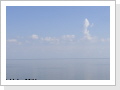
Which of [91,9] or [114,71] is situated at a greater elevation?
[91,9]

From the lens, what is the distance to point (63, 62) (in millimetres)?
5547

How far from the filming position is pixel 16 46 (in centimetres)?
573

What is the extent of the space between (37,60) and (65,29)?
2.08 metres

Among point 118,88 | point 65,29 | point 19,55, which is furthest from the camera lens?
point 65,29

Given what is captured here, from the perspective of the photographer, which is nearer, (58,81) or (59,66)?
(58,81)

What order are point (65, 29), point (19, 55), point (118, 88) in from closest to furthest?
point (118, 88) → point (19, 55) → point (65, 29)

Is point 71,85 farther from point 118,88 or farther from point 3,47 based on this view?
point 3,47

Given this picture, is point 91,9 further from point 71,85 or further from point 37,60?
point 71,85

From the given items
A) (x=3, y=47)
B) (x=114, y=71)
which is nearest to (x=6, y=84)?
(x=3, y=47)

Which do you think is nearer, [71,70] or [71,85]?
[71,85]

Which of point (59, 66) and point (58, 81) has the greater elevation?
point (59, 66)

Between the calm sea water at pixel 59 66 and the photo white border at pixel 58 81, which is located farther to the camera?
the calm sea water at pixel 59 66

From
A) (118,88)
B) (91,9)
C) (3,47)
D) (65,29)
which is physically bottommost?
(118,88)

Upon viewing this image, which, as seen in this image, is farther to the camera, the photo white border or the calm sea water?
the calm sea water
